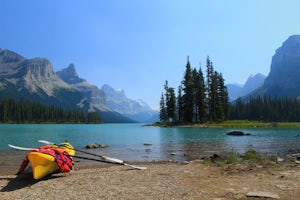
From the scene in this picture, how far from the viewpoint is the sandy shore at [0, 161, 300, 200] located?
1300 cm

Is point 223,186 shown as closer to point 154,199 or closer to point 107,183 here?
point 154,199

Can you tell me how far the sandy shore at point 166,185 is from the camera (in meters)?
13.0

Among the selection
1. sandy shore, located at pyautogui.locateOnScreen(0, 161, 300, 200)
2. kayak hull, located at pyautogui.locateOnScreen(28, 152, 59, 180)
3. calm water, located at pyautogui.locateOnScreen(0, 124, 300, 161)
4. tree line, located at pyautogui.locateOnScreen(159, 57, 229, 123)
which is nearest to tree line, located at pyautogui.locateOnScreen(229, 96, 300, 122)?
tree line, located at pyautogui.locateOnScreen(159, 57, 229, 123)

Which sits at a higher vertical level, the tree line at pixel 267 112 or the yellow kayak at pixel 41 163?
the tree line at pixel 267 112

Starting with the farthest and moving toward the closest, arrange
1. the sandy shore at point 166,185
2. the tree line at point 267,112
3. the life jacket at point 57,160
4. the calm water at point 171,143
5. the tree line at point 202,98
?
1. the tree line at point 267,112
2. the tree line at point 202,98
3. the calm water at point 171,143
4. the life jacket at point 57,160
5. the sandy shore at point 166,185

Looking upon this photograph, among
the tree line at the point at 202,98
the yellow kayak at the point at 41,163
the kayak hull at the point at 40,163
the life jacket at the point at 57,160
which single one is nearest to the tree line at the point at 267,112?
the tree line at the point at 202,98

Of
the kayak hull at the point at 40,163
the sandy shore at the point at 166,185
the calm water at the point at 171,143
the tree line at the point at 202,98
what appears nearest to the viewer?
the sandy shore at the point at 166,185

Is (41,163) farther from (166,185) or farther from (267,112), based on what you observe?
(267,112)

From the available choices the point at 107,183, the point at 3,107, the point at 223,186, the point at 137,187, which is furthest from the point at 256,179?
the point at 3,107

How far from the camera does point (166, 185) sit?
14977mm

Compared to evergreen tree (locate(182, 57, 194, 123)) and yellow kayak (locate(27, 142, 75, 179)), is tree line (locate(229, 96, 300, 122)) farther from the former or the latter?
yellow kayak (locate(27, 142, 75, 179))

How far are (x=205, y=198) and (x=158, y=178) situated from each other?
16.7 ft

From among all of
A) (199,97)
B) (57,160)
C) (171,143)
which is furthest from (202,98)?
(57,160)

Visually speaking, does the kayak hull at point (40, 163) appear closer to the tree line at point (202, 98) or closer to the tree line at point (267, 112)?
the tree line at point (202, 98)
